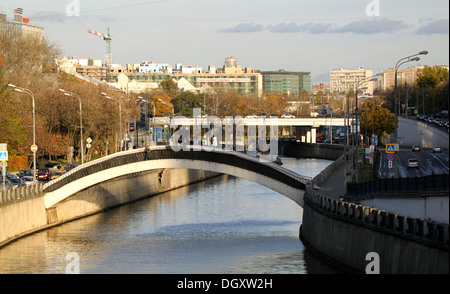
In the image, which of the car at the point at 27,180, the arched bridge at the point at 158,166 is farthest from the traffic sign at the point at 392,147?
the car at the point at 27,180

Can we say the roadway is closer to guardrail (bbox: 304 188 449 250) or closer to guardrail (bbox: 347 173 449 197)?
guardrail (bbox: 347 173 449 197)

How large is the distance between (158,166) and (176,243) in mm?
13697

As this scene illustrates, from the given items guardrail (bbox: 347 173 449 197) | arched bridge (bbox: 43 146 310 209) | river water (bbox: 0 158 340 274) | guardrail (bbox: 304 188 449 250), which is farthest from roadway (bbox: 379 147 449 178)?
guardrail (bbox: 304 188 449 250)

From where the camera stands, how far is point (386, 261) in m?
36.7

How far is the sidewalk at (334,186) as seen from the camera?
57656 millimetres

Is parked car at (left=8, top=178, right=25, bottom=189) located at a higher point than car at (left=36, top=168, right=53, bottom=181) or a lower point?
higher

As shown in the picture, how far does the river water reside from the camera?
159ft

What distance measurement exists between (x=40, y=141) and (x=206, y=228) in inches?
1399

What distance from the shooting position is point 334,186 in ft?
211

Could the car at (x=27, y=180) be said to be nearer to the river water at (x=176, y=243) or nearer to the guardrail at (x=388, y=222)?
the river water at (x=176, y=243)

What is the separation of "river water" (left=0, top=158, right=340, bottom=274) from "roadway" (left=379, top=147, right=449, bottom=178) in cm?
990

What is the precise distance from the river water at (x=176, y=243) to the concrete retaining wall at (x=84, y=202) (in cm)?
86
